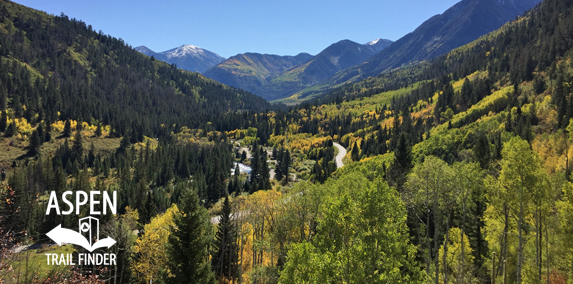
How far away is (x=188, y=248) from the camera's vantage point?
32.8 metres

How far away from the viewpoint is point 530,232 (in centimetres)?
3466

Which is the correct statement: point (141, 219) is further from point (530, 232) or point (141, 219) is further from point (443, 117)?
point (443, 117)

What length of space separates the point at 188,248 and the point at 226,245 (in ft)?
68.1

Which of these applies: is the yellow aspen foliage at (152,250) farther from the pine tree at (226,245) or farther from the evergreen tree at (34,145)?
the evergreen tree at (34,145)

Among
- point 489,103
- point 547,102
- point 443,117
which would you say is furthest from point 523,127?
point 443,117

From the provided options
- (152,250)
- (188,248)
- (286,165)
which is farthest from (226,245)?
(286,165)

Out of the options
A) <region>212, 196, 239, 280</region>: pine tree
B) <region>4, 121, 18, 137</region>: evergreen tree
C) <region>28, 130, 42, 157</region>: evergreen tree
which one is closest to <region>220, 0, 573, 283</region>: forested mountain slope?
<region>212, 196, 239, 280</region>: pine tree

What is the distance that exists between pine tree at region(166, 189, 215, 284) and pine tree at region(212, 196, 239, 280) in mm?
16183

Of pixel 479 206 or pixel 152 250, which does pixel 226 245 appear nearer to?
pixel 152 250

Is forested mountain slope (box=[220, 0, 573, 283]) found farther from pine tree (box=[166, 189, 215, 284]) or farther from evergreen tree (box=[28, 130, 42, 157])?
evergreen tree (box=[28, 130, 42, 157])

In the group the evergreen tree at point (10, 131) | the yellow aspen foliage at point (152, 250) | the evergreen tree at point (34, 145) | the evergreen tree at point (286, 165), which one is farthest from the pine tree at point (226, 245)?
the evergreen tree at point (10, 131)

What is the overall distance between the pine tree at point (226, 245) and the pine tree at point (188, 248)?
1618 cm

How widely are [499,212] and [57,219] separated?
117 meters

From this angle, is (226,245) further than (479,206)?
Yes
